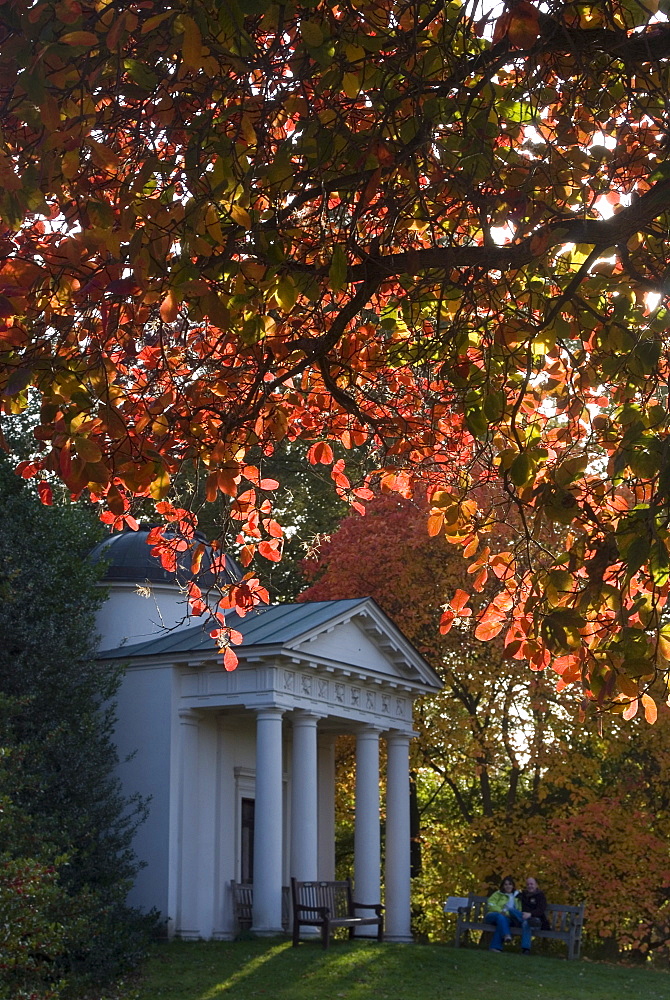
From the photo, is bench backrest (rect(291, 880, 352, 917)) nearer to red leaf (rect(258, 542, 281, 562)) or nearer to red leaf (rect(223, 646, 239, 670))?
red leaf (rect(223, 646, 239, 670))

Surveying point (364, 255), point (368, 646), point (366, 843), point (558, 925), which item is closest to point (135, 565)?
point (368, 646)

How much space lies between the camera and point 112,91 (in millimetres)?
6117

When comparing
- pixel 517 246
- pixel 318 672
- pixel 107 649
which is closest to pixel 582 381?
pixel 517 246

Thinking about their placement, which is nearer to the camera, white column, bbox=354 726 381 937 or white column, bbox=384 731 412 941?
white column, bbox=354 726 381 937

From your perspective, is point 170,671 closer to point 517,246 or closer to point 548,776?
point 548,776

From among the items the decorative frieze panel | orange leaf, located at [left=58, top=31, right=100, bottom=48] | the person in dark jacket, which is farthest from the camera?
the person in dark jacket

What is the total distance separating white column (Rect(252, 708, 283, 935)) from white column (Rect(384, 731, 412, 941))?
3.56m

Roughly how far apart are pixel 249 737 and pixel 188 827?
8.99 ft

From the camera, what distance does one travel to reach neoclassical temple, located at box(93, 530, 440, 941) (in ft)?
70.2

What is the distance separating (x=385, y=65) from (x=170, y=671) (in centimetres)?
1692

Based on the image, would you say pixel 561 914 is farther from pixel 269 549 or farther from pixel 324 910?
pixel 269 549

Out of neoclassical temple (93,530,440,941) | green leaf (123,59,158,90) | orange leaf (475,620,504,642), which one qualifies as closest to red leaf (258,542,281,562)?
orange leaf (475,620,504,642)

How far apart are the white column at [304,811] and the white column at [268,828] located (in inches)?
21.9

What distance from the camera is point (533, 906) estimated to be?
2334 cm
